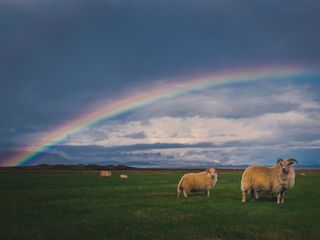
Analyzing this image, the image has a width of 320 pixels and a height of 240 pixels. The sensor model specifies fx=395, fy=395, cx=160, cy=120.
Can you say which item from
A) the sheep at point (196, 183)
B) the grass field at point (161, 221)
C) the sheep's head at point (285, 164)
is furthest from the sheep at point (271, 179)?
the sheep at point (196, 183)

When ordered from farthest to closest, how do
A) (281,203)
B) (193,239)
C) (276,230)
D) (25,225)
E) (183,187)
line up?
(183,187) → (281,203) → (25,225) → (276,230) → (193,239)

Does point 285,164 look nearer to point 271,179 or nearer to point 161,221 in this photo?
point 271,179

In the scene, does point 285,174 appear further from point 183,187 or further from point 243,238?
point 243,238

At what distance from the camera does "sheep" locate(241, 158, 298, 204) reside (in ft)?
77.8

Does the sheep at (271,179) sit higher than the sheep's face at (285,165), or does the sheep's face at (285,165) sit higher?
the sheep's face at (285,165)

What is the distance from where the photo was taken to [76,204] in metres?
23.4

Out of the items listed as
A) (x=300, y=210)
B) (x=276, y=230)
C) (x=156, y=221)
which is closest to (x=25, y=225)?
(x=156, y=221)

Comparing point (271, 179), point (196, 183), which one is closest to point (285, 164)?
point (271, 179)

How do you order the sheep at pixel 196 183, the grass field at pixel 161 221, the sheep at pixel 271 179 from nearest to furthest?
1. the grass field at pixel 161 221
2. the sheep at pixel 271 179
3. the sheep at pixel 196 183

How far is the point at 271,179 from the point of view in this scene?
23906mm

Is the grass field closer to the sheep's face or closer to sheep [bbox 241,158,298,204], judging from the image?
sheep [bbox 241,158,298,204]

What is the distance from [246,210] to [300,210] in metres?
2.89

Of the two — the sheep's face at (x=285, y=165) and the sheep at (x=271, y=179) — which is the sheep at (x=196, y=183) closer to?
the sheep at (x=271, y=179)

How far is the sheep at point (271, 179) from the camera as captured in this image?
23703 millimetres
